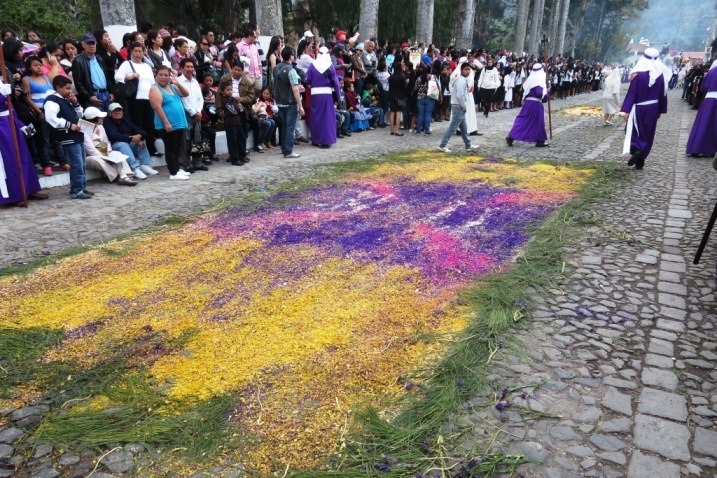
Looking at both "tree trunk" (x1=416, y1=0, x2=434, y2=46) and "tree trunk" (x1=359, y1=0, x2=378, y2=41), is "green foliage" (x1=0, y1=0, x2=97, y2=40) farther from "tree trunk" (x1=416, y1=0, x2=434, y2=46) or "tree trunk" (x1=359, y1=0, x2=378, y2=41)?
"tree trunk" (x1=416, y1=0, x2=434, y2=46)

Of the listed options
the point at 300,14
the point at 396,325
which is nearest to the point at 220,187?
the point at 396,325

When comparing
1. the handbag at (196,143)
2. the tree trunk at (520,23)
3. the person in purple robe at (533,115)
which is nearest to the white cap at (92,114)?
the handbag at (196,143)

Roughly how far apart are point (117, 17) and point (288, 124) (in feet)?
12.6

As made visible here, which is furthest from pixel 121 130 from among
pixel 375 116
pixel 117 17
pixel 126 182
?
pixel 375 116

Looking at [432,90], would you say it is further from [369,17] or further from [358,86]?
[369,17]

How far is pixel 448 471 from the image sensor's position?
239 centimetres

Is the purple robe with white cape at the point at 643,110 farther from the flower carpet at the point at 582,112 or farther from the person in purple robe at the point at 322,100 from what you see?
the flower carpet at the point at 582,112

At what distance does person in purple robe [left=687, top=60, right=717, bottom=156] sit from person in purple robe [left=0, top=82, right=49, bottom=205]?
11.2 meters

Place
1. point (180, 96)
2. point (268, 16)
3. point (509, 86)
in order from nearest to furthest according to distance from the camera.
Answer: point (180, 96) → point (268, 16) → point (509, 86)

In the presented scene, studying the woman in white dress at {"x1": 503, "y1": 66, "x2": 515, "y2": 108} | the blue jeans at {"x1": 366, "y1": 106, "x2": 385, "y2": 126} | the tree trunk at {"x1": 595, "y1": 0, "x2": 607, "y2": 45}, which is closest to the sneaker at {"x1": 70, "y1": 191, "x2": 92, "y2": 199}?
the blue jeans at {"x1": 366, "y1": 106, "x2": 385, "y2": 126}

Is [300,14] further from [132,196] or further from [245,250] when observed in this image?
[245,250]

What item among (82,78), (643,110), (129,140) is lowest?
(129,140)

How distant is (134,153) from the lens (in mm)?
8195

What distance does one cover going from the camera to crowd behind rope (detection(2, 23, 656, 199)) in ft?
23.5
